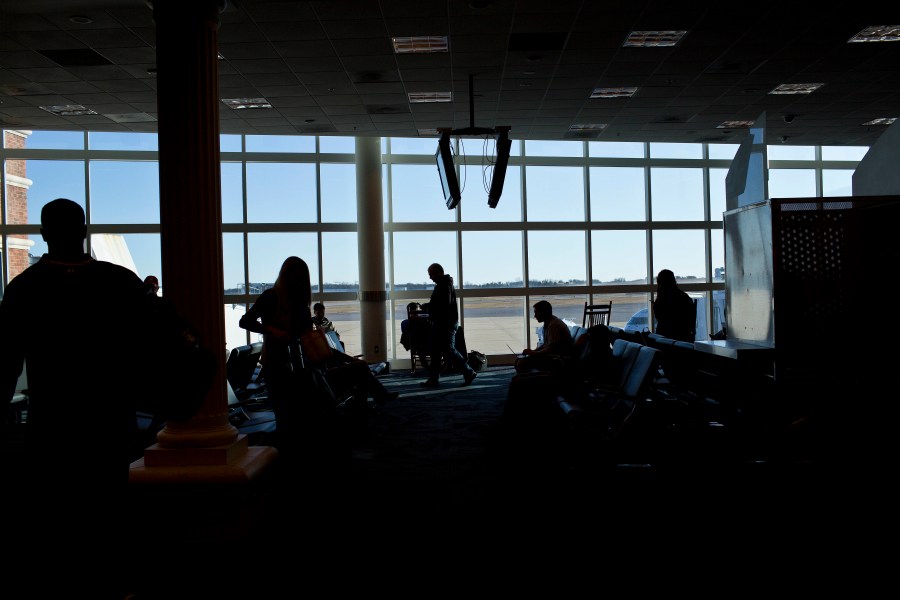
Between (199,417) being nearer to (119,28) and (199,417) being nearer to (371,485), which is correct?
(371,485)

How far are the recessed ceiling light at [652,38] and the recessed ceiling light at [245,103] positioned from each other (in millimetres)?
4172

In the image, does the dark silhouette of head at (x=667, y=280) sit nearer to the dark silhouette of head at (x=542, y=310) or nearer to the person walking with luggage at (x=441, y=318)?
the dark silhouette of head at (x=542, y=310)

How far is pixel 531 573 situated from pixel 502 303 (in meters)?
32.4

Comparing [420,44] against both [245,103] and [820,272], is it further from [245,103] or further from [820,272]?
[820,272]

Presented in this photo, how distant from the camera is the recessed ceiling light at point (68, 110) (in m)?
7.76

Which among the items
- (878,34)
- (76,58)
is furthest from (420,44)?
(878,34)

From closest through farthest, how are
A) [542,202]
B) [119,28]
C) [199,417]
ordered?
[199,417] → [119,28] → [542,202]

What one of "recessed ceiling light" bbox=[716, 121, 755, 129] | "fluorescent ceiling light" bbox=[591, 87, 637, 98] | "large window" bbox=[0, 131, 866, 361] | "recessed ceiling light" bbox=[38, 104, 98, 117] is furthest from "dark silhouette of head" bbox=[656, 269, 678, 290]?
"recessed ceiling light" bbox=[38, 104, 98, 117]

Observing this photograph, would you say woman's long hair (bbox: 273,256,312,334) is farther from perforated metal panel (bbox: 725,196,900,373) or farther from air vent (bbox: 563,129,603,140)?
air vent (bbox: 563,129,603,140)

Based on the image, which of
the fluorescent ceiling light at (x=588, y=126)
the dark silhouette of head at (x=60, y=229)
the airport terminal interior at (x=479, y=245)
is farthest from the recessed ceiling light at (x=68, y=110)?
the dark silhouette of head at (x=60, y=229)

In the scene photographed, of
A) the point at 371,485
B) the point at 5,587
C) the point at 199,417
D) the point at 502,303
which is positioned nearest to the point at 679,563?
the point at 371,485

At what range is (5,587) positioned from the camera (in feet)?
6.52

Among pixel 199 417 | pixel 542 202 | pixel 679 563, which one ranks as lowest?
pixel 679 563

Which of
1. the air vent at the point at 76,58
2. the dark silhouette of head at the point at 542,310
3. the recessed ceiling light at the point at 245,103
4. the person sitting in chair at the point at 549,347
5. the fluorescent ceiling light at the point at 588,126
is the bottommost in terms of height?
the person sitting in chair at the point at 549,347
